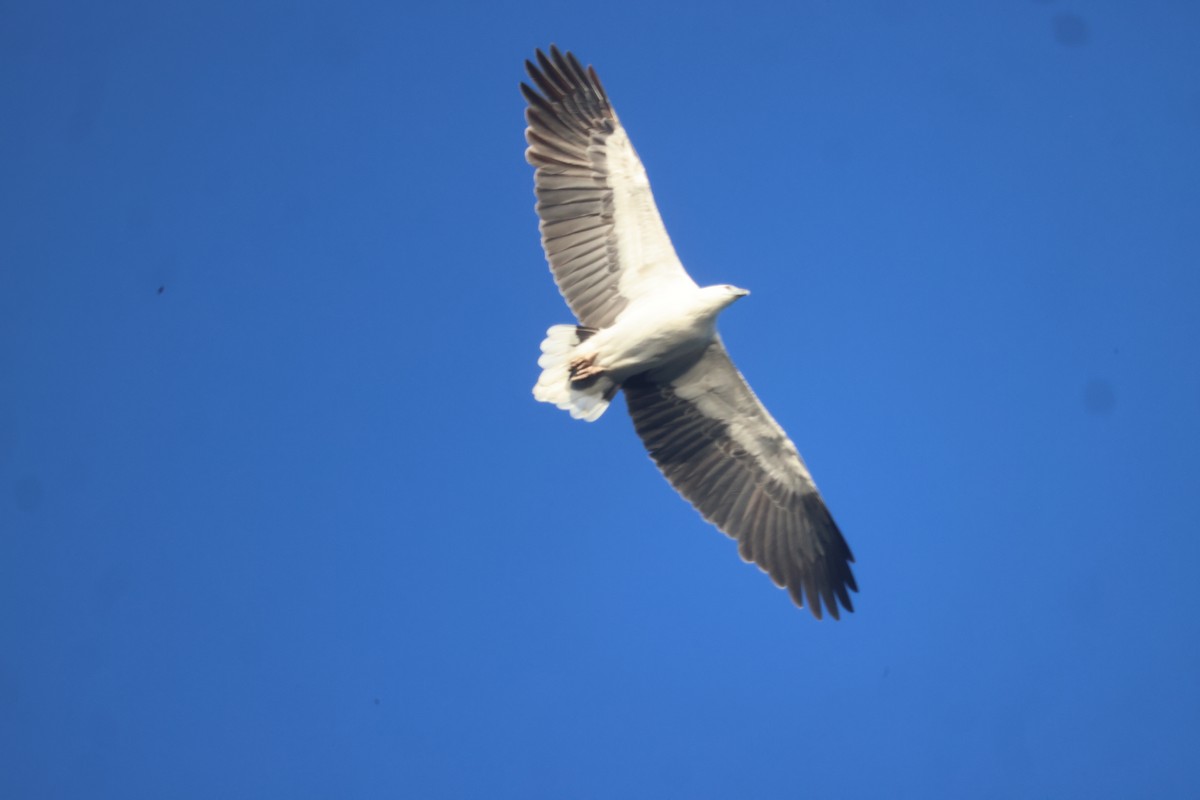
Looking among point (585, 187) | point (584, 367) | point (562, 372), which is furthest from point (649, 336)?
point (585, 187)

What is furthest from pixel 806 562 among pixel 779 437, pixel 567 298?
pixel 567 298

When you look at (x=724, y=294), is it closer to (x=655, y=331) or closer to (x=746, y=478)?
(x=655, y=331)

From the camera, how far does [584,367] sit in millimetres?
9422

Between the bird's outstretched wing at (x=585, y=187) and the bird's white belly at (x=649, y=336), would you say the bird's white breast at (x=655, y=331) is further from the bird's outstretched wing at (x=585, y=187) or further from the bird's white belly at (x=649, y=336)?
the bird's outstretched wing at (x=585, y=187)

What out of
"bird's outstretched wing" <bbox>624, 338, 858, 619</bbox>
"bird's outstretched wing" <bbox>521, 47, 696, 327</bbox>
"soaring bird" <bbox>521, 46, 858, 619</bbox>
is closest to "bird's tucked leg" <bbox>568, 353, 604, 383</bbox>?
"soaring bird" <bbox>521, 46, 858, 619</bbox>

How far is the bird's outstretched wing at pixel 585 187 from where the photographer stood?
931 cm

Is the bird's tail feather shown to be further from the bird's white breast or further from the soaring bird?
the bird's white breast

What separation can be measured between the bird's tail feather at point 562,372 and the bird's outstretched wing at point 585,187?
20cm

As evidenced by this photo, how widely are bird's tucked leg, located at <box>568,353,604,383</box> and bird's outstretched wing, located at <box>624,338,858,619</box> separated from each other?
19.2 inches

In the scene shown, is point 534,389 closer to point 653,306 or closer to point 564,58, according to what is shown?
point 653,306

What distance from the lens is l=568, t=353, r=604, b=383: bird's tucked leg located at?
940 centimetres

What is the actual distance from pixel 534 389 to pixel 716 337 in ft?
3.94

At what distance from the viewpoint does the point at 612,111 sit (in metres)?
9.39

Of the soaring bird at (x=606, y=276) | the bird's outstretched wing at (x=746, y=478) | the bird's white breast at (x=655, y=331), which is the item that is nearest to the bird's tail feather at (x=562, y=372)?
A: the soaring bird at (x=606, y=276)
